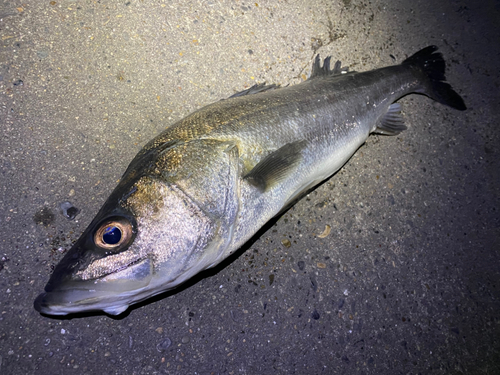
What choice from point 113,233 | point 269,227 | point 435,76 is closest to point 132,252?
point 113,233

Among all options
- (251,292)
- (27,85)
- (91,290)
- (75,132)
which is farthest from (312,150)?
(27,85)

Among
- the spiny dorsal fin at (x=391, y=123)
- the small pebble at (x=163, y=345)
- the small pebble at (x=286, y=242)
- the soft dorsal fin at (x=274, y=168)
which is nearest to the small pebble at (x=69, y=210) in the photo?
the small pebble at (x=163, y=345)

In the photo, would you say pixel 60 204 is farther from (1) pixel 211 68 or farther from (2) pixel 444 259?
(2) pixel 444 259

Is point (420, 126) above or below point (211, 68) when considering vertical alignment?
below

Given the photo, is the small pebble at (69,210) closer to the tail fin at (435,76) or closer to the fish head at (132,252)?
the fish head at (132,252)

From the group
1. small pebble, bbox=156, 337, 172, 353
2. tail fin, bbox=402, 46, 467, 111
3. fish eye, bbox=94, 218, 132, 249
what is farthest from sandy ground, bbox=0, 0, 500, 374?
fish eye, bbox=94, 218, 132, 249

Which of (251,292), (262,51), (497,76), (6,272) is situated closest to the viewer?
(6,272)

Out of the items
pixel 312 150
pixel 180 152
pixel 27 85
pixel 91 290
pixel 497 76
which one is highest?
pixel 27 85
